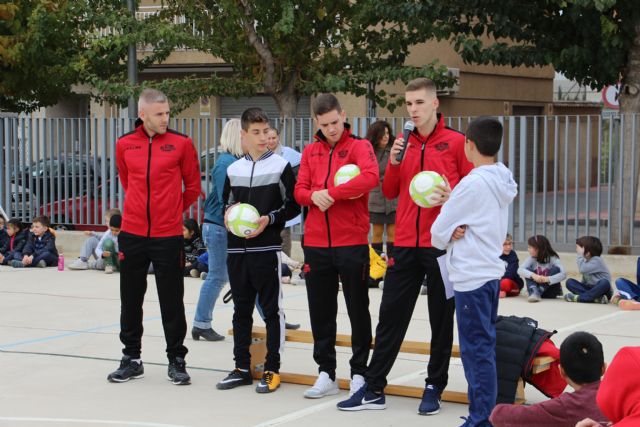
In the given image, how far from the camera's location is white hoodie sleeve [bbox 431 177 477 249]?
6426mm

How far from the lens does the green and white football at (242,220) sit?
776 centimetres

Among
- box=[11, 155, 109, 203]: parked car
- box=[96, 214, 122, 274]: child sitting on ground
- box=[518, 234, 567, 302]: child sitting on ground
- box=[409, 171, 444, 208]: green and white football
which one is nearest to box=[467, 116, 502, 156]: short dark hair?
box=[409, 171, 444, 208]: green and white football

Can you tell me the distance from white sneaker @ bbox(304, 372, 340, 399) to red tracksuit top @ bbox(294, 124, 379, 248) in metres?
0.94

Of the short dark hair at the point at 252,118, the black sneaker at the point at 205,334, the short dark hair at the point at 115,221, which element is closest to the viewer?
the short dark hair at the point at 252,118

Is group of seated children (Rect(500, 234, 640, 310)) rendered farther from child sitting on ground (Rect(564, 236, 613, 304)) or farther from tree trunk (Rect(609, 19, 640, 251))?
tree trunk (Rect(609, 19, 640, 251))

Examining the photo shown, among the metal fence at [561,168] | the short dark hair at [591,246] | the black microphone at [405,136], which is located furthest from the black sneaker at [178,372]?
the metal fence at [561,168]

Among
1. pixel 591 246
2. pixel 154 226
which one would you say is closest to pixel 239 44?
pixel 591 246

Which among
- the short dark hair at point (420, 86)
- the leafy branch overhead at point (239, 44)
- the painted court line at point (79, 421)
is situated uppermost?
the leafy branch overhead at point (239, 44)

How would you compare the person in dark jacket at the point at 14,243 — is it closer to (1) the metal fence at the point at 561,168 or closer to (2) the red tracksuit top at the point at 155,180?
(1) the metal fence at the point at 561,168

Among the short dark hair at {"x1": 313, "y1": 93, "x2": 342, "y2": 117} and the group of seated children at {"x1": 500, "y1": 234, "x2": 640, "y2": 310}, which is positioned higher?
the short dark hair at {"x1": 313, "y1": 93, "x2": 342, "y2": 117}

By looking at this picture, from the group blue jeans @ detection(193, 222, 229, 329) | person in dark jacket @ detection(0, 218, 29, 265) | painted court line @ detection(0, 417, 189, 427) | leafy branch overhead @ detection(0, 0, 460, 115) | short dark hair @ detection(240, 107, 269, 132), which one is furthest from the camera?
leafy branch overhead @ detection(0, 0, 460, 115)

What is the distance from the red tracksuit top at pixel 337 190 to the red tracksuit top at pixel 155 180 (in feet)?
3.39

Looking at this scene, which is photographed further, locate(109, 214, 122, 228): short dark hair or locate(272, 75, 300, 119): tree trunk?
locate(272, 75, 300, 119): tree trunk

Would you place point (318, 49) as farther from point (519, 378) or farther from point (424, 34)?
point (519, 378)
